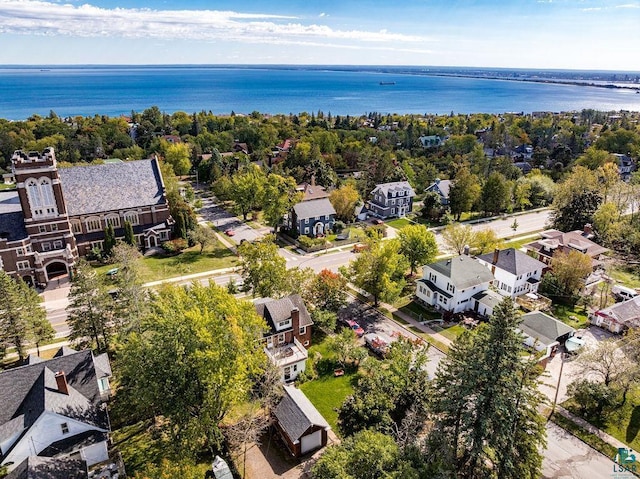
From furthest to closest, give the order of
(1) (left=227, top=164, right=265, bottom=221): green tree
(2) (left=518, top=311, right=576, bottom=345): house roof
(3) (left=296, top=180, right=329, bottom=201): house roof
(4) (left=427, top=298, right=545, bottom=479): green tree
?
1. (3) (left=296, top=180, right=329, bottom=201): house roof
2. (1) (left=227, top=164, right=265, bottom=221): green tree
3. (2) (left=518, top=311, right=576, bottom=345): house roof
4. (4) (left=427, top=298, right=545, bottom=479): green tree

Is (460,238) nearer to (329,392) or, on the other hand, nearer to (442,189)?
(442,189)

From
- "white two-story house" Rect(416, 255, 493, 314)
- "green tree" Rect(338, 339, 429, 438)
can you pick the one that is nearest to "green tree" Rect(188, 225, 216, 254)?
"white two-story house" Rect(416, 255, 493, 314)

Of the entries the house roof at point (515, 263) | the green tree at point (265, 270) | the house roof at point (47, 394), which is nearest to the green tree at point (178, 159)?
the green tree at point (265, 270)

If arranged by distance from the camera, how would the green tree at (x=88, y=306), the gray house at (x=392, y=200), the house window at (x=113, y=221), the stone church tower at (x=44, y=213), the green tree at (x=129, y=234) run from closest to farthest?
the green tree at (x=88, y=306)
the stone church tower at (x=44, y=213)
the green tree at (x=129, y=234)
the house window at (x=113, y=221)
the gray house at (x=392, y=200)

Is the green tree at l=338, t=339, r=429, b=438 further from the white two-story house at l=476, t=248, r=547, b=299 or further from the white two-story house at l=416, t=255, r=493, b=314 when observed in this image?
the white two-story house at l=476, t=248, r=547, b=299

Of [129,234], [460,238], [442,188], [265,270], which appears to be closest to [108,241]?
[129,234]

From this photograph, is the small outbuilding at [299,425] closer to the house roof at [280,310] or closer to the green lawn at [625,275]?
the house roof at [280,310]
